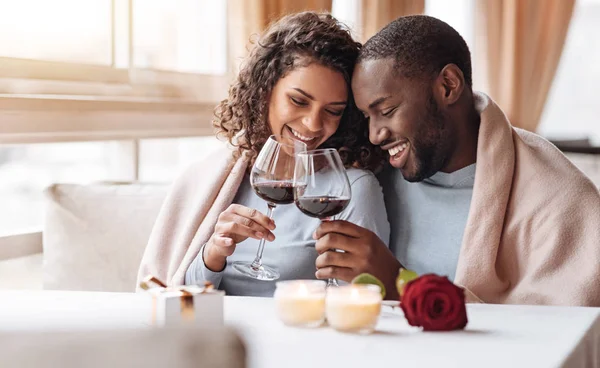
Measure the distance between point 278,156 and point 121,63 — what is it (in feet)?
4.90

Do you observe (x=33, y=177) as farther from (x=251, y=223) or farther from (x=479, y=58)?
(x=479, y=58)

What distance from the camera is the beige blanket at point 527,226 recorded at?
1.74m

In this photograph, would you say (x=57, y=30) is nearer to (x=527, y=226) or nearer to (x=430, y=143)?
(x=430, y=143)

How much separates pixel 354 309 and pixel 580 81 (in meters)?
4.27

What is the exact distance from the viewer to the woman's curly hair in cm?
203

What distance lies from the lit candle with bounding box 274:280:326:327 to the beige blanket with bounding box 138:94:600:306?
55cm

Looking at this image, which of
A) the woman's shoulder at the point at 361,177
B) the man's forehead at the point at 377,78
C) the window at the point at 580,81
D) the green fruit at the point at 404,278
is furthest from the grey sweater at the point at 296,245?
the window at the point at 580,81

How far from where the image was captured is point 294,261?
6.53 feet

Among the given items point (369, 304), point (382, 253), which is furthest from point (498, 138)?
point (369, 304)

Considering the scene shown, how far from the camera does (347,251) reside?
161cm

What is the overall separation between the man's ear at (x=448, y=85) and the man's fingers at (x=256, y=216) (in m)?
0.57

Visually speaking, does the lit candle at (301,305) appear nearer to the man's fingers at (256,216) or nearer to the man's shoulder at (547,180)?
the man's fingers at (256,216)

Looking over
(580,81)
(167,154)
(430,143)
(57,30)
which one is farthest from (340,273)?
(580,81)

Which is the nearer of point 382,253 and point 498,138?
point 382,253
